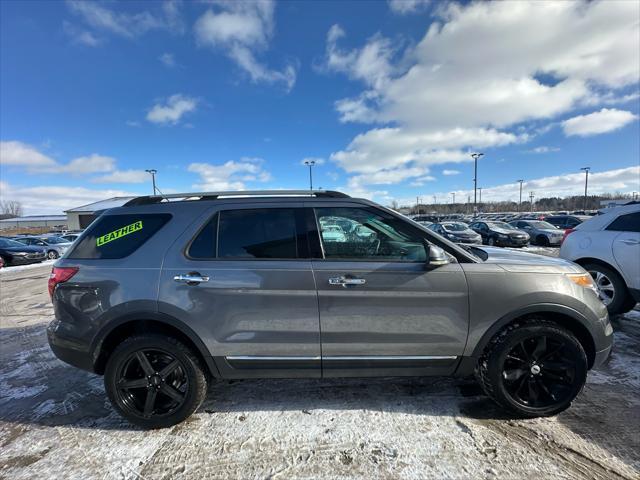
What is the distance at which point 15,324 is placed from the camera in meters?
5.69

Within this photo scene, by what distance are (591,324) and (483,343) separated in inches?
36.7

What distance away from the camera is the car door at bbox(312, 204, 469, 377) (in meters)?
2.62

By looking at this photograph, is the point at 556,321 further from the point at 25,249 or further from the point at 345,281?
the point at 25,249

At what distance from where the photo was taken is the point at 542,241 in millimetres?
18406

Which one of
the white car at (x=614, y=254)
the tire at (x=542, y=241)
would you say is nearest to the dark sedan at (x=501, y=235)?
the tire at (x=542, y=241)

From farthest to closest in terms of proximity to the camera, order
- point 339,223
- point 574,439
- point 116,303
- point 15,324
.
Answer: point 15,324, point 339,223, point 116,303, point 574,439

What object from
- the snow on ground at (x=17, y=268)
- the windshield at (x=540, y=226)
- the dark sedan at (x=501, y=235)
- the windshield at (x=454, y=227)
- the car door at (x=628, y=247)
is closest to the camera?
the car door at (x=628, y=247)

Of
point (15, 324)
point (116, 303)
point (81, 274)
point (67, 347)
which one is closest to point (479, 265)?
point (116, 303)

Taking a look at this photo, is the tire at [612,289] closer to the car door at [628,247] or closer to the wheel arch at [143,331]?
the car door at [628,247]

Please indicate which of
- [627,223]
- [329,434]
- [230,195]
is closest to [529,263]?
[329,434]

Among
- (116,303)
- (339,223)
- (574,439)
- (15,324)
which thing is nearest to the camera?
(574,439)

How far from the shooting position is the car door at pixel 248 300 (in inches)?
104

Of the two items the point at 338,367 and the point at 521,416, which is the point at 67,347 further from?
the point at 521,416

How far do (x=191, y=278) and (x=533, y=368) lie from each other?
9.81 ft
